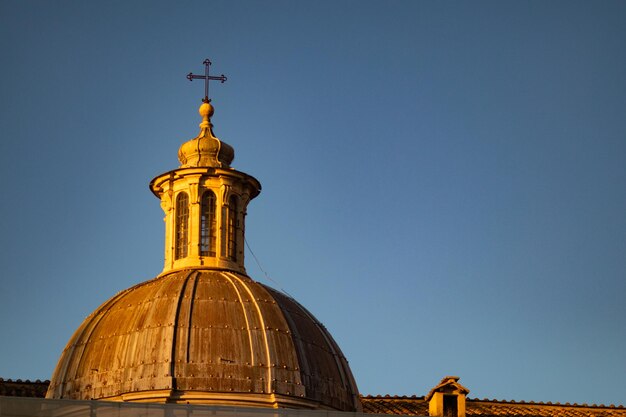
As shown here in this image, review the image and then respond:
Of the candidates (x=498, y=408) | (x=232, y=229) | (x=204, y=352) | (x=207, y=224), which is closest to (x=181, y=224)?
(x=207, y=224)

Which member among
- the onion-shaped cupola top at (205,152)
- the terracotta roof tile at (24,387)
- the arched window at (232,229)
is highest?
the onion-shaped cupola top at (205,152)

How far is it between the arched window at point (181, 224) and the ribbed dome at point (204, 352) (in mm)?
3305

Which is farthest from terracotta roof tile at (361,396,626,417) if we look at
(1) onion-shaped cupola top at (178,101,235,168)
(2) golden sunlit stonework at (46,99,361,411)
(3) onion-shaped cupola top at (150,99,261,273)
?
(1) onion-shaped cupola top at (178,101,235,168)

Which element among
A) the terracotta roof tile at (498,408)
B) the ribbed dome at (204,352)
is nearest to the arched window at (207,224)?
the ribbed dome at (204,352)

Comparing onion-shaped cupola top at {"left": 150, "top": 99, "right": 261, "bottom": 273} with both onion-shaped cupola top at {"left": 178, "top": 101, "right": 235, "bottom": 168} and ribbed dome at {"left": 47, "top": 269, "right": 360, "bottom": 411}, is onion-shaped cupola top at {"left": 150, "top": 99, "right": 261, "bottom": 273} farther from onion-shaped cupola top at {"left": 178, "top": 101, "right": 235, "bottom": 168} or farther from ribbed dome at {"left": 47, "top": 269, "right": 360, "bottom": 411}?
ribbed dome at {"left": 47, "top": 269, "right": 360, "bottom": 411}

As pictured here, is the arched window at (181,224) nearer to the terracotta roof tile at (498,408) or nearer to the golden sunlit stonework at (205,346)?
the golden sunlit stonework at (205,346)

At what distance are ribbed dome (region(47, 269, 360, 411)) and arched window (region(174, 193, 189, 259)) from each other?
3305 millimetres

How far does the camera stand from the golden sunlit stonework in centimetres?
9175

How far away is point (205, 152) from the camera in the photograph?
102 metres

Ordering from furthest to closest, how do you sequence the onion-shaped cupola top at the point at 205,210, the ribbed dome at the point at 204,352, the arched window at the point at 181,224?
the arched window at the point at 181,224 → the onion-shaped cupola top at the point at 205,210 → the ribbed dome at the point at 204,352

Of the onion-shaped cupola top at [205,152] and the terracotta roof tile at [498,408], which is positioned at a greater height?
the onion-shaped cupola top at [205,152]

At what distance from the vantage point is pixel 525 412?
10250 centimetres

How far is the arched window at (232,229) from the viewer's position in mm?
99875

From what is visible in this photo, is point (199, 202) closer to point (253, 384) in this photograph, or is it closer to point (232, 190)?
point (232, 190)
